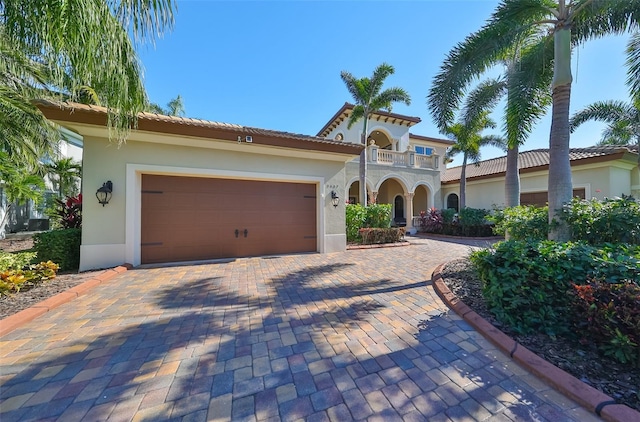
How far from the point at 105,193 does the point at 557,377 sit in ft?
28.5

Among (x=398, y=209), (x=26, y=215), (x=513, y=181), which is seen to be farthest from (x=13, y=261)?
(x=398, y=209)

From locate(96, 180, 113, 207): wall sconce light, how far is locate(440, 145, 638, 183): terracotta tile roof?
732 inches

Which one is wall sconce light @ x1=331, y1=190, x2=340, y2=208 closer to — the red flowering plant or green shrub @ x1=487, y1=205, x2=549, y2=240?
green shrub @ x1=487, y1=205, x2=549, y2=240

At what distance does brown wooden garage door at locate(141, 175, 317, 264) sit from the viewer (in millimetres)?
6594

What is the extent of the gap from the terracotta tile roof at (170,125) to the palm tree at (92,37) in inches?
36.3

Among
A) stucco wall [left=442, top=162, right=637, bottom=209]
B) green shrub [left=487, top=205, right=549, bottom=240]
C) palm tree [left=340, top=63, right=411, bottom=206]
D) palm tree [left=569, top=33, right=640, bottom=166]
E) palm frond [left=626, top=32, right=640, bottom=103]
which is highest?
palm tree [left=340, top=63, right=411, bottom=206]

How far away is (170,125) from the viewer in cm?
603

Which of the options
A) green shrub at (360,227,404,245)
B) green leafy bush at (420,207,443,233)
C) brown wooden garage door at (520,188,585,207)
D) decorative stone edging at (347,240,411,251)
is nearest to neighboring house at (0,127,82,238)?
decorative stone edging at (347,240,411,251)

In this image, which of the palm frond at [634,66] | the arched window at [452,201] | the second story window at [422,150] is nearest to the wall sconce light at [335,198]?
the palm frond at [634,66]

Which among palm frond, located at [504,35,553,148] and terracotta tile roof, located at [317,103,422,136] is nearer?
palm frond, located at [504,35,553,148]

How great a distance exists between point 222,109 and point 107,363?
11945 mm

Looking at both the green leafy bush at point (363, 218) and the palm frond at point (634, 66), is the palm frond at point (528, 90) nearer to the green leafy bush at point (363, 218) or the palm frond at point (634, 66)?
the palm frond at point (634, 66)

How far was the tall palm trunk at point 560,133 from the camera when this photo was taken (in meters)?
4.39

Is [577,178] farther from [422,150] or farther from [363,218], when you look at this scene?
[363,218]
